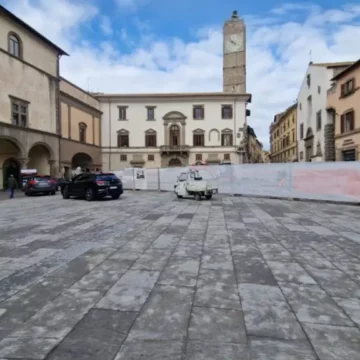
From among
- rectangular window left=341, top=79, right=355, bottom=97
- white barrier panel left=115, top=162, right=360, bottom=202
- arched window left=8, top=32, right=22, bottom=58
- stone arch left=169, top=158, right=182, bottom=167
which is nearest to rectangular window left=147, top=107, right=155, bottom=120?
stone arch left=169, top=158, right=182, bottom=167

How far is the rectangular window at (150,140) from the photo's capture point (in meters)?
43.5

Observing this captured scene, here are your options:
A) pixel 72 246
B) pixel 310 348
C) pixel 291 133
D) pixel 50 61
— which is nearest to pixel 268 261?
pixel 310 348

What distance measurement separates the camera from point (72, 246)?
6.00 metres

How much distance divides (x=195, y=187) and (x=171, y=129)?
2875cm

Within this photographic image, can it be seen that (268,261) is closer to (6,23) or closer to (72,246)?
(72,246)

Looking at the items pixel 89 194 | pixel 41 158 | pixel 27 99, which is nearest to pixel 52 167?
pixel 41 158

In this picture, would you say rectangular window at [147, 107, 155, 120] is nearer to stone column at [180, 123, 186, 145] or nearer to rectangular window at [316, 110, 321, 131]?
stone column at [180, 123, 186, 145]

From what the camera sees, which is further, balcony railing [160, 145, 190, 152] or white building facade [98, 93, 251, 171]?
white building facade [98, 93, 251, 171]

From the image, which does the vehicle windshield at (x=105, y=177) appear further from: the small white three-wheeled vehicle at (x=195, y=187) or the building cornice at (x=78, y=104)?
the building cornice at (x=78, y=104)

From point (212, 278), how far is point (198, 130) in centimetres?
3979

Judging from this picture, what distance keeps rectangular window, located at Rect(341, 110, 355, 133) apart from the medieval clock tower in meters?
26.9

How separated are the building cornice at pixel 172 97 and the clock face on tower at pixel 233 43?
12.8 m

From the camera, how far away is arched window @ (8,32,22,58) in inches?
963

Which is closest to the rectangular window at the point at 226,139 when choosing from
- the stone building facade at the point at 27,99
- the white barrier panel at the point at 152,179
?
the white barrier panel at the point at 152,179
